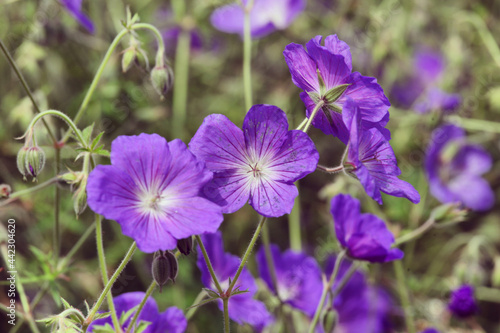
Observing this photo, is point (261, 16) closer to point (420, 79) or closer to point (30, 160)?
point (420, 79)

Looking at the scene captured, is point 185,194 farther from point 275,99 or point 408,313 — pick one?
point 275,99

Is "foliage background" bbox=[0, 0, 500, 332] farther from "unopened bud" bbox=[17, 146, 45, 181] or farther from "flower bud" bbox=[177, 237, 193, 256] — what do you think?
"flower bud" bbox=[177, 237, 193, 256]

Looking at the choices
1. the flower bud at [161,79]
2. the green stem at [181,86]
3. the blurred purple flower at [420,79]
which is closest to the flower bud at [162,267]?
the flower bud at [161,79]

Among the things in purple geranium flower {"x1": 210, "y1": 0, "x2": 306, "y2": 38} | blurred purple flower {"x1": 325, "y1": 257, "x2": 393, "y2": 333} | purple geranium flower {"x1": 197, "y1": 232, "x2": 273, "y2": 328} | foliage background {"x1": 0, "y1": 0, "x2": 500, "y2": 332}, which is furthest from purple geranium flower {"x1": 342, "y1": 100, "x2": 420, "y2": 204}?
purple geranium flower {"x1": 210, "y1": 0, "x2": 306, "y2": 38}

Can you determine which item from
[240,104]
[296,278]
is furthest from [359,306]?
[240,104]

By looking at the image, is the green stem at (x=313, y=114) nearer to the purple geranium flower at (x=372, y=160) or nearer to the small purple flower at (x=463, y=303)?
the purple geranium flower at (x=372, y=160)
